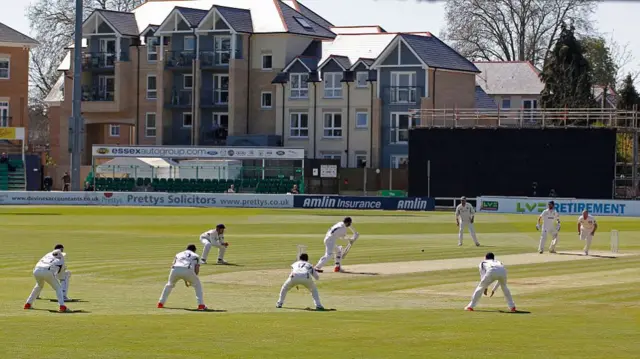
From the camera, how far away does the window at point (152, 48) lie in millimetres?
106375

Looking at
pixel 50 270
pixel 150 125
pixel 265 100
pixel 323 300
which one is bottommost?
pixel 323 300

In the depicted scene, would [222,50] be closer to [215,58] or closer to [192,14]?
[215,58]

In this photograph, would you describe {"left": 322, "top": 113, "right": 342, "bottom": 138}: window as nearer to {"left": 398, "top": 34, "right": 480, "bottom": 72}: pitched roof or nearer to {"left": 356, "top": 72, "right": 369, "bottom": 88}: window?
{"left": 356, "top": 72, "right": 369, "bottom": 88}: window

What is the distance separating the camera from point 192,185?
3679 inches

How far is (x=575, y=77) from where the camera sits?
10700 centimetres

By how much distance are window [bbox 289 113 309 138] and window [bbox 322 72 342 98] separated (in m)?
2.64

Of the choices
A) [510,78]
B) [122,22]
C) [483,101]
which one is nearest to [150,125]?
[122,22]

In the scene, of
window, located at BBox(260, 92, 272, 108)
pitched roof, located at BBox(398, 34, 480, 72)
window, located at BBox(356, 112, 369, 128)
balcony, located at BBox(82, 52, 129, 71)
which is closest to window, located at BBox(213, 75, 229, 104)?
window, located at BBox(260, 92, 272, 108)

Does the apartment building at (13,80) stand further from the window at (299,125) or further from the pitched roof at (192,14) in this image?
the window at (299,125)

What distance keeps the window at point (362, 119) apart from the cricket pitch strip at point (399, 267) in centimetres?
5036

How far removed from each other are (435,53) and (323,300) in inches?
2744

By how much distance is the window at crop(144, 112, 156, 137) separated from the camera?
10706cm

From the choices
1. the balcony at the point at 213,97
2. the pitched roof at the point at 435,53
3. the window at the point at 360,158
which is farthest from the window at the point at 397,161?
the balcony at the point at 213,97

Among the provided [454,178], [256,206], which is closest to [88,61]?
[256,206]
